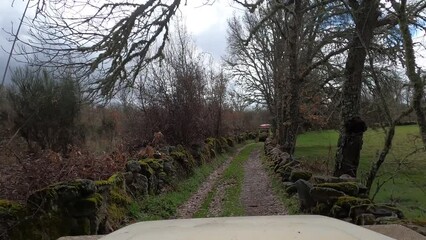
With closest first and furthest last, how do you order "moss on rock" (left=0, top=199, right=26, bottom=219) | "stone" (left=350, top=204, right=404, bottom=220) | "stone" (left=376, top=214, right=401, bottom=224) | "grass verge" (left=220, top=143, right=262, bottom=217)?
"moss on rock" (left=0, top=199, right=26, bottom=219) < "stone" (left=376, top=214, right=401, bottom=224) < "stone" (left=350, top=204, right=404, bottom=220) < "grass verge" (left=220, top=143, right=262, bottom=217)

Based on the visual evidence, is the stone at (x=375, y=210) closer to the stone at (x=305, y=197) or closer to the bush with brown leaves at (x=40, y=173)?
the stone at (x=305, y=197)

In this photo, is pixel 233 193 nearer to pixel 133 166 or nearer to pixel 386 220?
pixel 133 166

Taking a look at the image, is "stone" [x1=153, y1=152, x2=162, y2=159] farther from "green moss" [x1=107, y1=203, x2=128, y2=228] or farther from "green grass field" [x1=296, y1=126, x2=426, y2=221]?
"green grass field" [x1=296, y1=126, x2=426, y2=221]

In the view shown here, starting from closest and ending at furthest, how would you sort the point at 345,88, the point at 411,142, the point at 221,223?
the point at 221,223 < the point at 411,142 < the point at 345,88

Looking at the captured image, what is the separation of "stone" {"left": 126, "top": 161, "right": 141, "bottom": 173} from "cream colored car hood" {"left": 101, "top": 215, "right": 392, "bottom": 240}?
8.49 metres

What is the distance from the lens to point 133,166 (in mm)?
10766

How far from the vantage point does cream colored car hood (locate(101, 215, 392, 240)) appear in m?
1.85

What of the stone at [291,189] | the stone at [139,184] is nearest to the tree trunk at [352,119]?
the stone at [291,189]

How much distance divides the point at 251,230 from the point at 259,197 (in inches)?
434

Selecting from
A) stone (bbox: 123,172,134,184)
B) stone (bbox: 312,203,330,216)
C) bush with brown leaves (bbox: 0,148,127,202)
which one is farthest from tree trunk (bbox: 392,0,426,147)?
stone (bbox: 123,172,134,184)

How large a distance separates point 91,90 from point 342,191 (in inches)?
236

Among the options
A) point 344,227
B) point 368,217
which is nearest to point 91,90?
point 368,217

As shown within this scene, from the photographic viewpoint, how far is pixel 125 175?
10.1 meters

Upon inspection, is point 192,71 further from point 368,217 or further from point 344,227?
point 344,227
